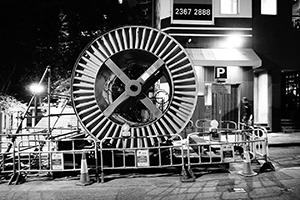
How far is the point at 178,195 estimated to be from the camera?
6.24 m

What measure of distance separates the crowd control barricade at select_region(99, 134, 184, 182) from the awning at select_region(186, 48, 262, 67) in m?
7.82

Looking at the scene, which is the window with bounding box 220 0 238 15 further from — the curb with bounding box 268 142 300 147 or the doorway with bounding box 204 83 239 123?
the curb with bounding box 268 142 300 147

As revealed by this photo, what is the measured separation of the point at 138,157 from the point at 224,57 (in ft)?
32.2

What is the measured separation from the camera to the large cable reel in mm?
7691

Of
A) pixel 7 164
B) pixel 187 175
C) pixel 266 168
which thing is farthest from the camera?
pixel 7 164

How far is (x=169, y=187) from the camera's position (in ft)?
22.2

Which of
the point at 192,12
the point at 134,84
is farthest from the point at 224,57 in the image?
the point at 134,84

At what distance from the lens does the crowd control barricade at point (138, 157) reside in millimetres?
7367

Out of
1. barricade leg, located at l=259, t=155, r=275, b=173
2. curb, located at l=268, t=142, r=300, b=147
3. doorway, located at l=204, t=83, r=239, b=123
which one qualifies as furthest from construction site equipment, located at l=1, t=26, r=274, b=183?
doorway, located at l=204, t=83, r=239, b=123

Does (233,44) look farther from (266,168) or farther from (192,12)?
(266,168)

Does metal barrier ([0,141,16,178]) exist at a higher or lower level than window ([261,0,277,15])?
lower

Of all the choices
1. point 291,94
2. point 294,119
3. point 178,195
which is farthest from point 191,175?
point 291,94

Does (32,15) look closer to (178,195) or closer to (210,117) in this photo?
(210,117)

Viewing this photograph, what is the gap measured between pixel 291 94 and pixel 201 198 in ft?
51.7
